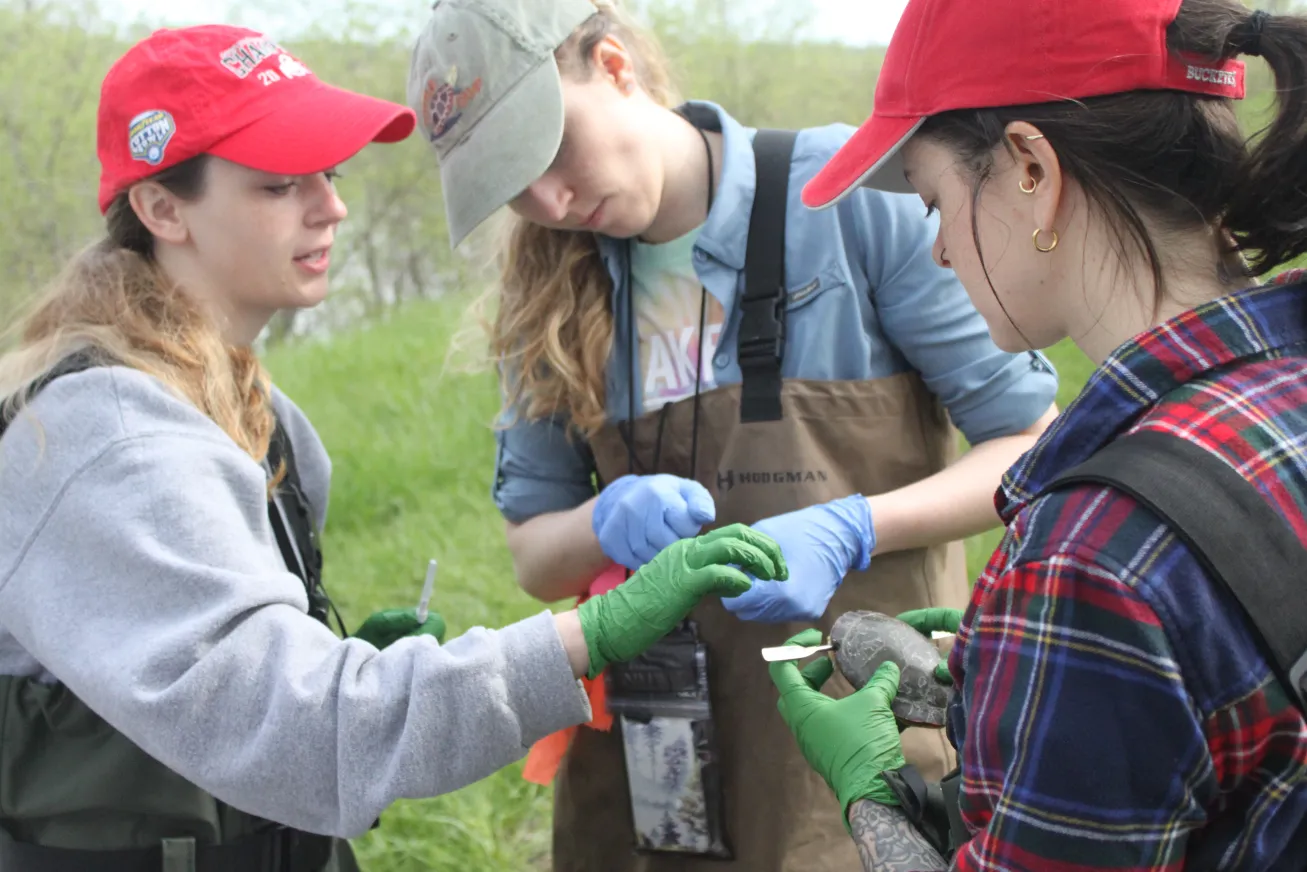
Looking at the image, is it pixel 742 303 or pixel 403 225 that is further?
pixel 403 225

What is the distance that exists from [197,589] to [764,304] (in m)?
1.01

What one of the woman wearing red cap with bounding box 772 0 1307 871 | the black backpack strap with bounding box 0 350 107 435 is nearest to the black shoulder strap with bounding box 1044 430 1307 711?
the woman wearing red cap with bounding box 772 0 1307 871

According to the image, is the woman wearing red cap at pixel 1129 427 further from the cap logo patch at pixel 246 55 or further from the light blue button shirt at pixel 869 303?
the cap logo patch at pixel 246 55

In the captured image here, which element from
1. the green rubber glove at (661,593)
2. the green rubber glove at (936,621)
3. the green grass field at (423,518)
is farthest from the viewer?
the green grass field at (423,518)

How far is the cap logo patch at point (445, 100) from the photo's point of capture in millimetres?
1982

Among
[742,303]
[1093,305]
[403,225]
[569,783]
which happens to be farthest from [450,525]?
[403,225]

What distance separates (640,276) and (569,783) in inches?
38.4

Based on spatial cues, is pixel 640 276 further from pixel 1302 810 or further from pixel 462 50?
pixel 1302 810

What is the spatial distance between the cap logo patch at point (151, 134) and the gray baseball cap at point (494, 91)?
1.42 feet

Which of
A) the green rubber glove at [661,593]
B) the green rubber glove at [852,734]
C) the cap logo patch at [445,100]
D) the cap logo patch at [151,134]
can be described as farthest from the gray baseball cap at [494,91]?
the green rubber glove at [852,734]

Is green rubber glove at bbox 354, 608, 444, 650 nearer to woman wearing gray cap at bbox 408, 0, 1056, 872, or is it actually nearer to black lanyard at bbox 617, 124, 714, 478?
woman wearing gray cap at bbox 408, 0, 1056, 872

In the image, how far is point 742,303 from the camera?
2031 millimetres

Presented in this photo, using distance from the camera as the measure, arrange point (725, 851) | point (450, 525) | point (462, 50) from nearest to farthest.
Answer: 1. point (462, 50)
2. point (725, 851)
3. point (450, 525)

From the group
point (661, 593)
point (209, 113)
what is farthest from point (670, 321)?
point (209, 113)
